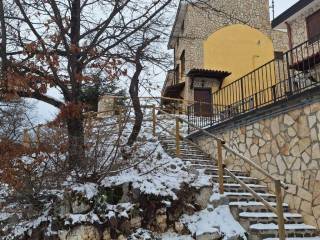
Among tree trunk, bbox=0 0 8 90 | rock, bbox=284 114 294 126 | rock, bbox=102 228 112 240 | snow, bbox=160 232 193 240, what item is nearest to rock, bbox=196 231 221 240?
snow, bbox=160 232 193 240

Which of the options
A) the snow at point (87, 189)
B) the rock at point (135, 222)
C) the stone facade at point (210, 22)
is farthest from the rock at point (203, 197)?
the stone facade at point (210, 22)

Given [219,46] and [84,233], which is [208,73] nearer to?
[219,46]

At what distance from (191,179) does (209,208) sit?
2.96ft

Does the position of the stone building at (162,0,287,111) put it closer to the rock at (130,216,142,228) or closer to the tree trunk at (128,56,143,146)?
the tree trunk at (128,56,143,146)

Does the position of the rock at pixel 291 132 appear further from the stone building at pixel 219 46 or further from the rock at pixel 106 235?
the stone building at pixel 219 46

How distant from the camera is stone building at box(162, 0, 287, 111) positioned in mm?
22109

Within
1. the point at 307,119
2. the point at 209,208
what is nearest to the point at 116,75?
the point at 209,208

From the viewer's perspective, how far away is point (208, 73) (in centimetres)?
2147

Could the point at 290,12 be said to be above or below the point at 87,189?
above

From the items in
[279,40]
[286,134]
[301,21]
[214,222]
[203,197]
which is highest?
[279,40]

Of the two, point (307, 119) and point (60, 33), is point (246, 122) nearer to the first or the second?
point (307, 119)

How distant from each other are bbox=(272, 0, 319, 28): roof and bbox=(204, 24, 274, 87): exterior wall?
20.1 feet

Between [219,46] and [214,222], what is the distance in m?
17.2

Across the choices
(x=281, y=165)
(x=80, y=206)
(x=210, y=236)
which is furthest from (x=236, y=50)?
(x=210, y=236)
